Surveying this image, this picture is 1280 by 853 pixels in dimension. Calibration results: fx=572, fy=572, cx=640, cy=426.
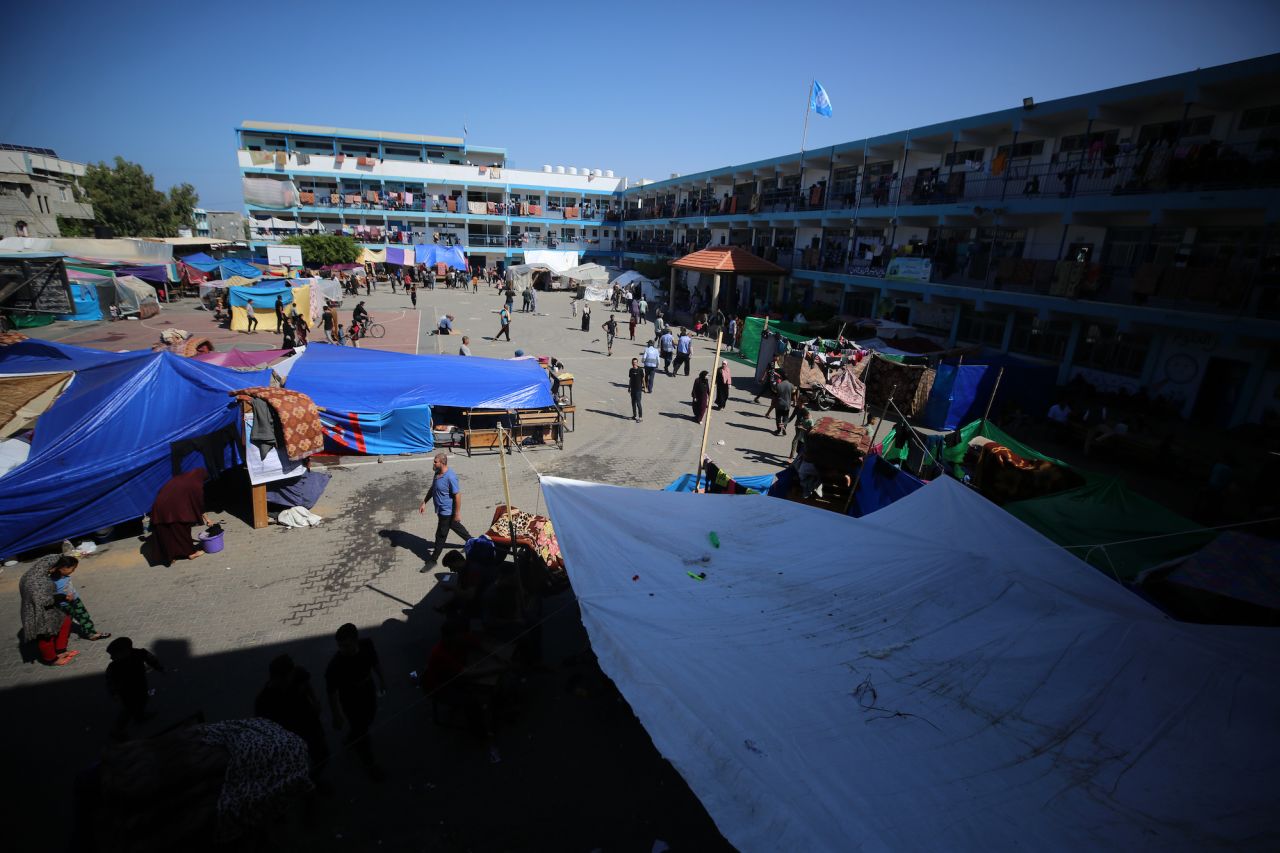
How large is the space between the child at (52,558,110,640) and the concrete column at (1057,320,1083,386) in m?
23.6

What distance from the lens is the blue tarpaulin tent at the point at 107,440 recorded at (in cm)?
765

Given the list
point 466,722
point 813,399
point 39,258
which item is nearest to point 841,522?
point 466,722

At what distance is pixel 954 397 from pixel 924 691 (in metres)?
14.8

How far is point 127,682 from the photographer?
16.9 ft

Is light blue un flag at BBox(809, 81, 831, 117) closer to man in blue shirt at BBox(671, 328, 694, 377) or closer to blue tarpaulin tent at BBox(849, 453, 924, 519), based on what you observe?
man in blue shirt at BBox(671, 328, 694, 377)

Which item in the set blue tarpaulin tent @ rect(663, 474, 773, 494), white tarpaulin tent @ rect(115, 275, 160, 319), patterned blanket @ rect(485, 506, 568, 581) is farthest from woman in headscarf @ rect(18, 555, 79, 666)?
white tarpaulin tent @ rect(115, 275, 160, 319)

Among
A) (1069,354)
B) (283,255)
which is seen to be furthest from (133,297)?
(1069,354)

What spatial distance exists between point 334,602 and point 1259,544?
35.5 ft

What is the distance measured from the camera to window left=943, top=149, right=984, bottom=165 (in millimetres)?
22812

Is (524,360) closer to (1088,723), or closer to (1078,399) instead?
(1088,723)

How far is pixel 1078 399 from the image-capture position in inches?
688

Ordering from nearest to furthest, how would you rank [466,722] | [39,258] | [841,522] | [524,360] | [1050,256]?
[466,722] < [841,522] < [524,360] < [1050,256] < [39,258]

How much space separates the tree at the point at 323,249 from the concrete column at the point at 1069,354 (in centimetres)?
4409

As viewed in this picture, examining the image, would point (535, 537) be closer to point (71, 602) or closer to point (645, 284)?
point (71, 602)
